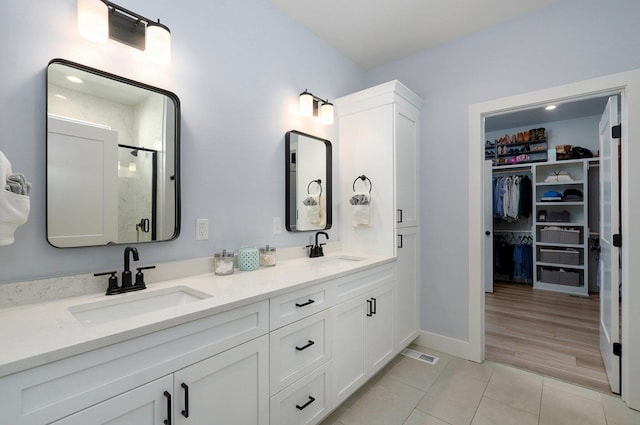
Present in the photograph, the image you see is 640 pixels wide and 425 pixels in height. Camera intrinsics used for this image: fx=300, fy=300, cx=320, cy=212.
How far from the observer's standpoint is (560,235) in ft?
14.8

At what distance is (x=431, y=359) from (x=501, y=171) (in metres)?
4.00

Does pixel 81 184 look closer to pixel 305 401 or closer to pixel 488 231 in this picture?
pixel 305 401

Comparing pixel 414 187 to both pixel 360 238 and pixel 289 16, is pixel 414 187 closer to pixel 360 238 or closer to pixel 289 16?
pixel 360 238

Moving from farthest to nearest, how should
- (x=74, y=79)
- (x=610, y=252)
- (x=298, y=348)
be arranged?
(x=610, y=252) < (x=298, y=348) < (x=74, y=79)

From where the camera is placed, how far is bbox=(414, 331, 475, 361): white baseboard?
2551 millimetres

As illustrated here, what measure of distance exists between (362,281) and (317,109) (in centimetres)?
141

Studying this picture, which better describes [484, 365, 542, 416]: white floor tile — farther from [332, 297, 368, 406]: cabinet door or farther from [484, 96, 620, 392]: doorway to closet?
[332, 297, 368, 406]: cabinet door

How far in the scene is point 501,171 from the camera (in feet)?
17.2

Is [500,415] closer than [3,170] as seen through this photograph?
No

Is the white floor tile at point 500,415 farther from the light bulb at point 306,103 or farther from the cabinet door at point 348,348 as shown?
the light bulb at point 306,103

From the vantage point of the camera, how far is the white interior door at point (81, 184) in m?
1.25

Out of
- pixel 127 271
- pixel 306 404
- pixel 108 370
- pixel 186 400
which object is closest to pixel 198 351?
pixel 186 400

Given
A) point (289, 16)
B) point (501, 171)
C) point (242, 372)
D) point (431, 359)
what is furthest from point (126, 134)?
point (501, 171)

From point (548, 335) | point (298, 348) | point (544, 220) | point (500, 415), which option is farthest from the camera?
point (544, 220)
